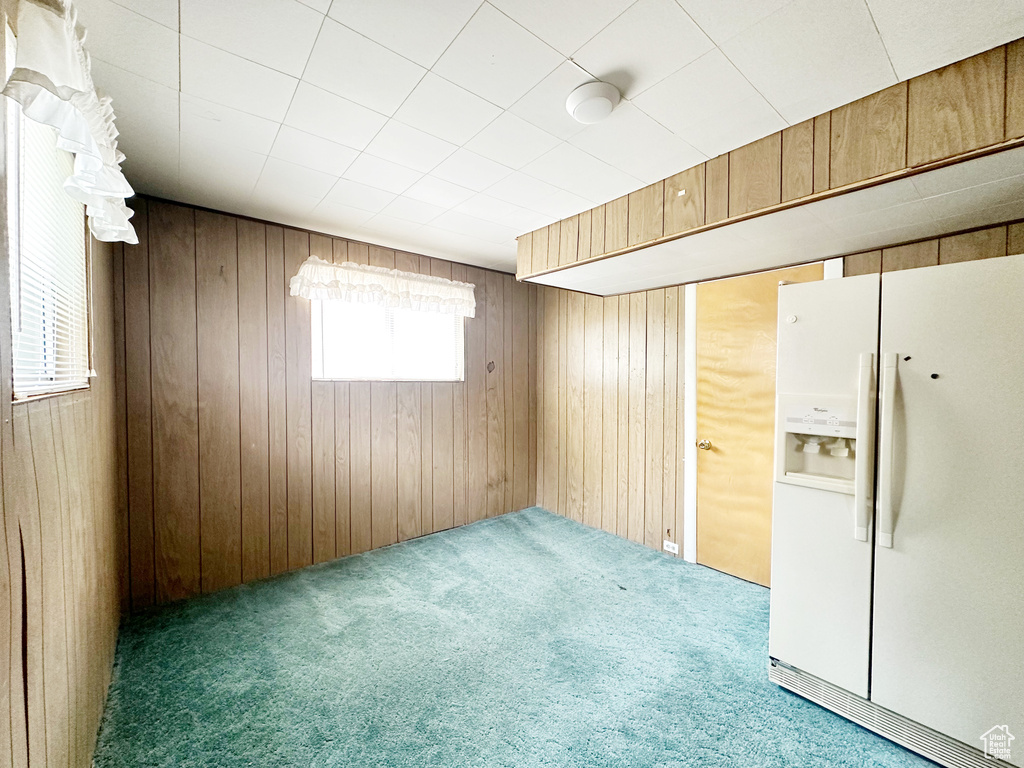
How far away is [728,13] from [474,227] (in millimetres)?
1890

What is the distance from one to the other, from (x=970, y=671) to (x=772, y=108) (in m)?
2.09

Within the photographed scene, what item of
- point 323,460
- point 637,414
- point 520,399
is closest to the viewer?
point 323,460

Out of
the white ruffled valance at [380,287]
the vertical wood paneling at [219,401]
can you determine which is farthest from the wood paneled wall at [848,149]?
the vertical wood paneling at [219,401]

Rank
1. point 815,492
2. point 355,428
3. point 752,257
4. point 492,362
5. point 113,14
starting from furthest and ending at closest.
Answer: point 492,362 → point 355,428 → point 752,257 → point 815,492 → point 113,14

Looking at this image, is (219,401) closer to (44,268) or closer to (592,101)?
(44,268)

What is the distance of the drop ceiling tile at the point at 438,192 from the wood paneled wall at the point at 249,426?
1.03m

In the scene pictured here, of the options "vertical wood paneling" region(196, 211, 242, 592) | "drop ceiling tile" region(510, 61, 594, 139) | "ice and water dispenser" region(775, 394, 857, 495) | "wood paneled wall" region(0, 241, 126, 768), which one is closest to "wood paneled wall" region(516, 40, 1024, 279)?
"drop ceiling tile" region(510, 61, 594, 139)

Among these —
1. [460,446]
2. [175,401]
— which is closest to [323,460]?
[175,401]

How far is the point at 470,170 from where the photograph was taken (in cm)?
203

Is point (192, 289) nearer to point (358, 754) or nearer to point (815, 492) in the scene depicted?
point (358, 754)

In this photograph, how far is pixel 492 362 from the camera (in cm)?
397

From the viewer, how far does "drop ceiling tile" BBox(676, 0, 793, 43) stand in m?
1.10

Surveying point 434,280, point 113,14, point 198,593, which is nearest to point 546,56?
point 113,14

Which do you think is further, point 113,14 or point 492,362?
point 492,362
